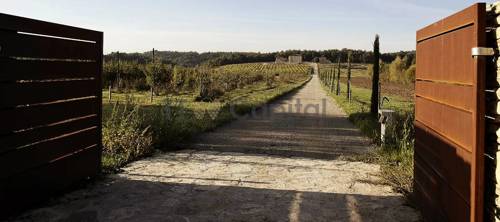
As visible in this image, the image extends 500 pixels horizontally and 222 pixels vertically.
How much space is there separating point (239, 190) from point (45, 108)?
2.33 meters

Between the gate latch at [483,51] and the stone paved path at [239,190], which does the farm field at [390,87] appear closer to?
the stone paved path at [239,190]

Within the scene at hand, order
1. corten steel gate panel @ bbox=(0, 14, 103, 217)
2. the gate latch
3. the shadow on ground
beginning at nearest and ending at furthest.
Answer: the gate latch, corten steel gate panel @ bbox=(0, 14, 103, 217), the shadow on ground

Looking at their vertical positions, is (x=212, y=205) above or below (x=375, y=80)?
below

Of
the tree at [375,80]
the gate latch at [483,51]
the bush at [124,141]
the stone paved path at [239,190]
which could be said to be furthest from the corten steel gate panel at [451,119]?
the tree at [375,80]

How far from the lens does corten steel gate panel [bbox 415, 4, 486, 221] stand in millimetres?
2830

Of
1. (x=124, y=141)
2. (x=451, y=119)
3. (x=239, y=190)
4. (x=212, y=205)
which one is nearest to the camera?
(x=451, y=119)

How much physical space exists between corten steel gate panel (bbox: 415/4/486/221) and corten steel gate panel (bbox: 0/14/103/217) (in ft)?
12.0

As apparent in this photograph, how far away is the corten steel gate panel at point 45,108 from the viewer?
409 centimetres

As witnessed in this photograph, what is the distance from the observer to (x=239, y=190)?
5.54m

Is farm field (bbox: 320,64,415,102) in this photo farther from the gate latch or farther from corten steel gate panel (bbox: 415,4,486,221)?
the gate latch

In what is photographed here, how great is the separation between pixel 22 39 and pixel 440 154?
3775 mm

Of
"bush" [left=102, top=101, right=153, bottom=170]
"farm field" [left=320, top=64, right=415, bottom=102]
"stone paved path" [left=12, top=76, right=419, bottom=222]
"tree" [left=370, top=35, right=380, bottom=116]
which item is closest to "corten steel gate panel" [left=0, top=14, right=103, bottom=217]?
"stone paved path" [left=12, top=76, right=419, bottom=222]

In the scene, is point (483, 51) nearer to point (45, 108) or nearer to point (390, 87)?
point (45, 108)

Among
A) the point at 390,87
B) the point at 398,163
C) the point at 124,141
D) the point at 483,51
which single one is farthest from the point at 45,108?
the point at 390,87
